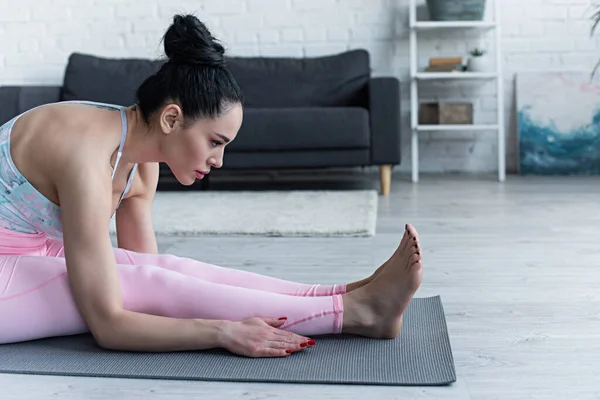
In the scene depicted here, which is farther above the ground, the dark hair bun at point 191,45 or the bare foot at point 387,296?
the dark hair bun at point 191,45

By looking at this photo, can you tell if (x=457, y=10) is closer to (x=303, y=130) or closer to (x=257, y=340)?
(x=303, y=130)

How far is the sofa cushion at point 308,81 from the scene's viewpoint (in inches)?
194

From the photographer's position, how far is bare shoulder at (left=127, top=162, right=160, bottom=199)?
6.23 feet

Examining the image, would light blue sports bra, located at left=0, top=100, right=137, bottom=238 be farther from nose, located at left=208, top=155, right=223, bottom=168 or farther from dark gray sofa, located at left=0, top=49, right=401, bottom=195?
dark gray sofa, located at left=0, top=49, right=401, bottom=195

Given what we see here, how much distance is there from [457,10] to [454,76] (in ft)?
1.30

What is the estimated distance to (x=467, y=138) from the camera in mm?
5379

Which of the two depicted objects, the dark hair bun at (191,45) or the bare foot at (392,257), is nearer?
the dark hair bun at (191,45)

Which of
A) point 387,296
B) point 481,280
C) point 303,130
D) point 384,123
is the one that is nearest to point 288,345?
point 387,296

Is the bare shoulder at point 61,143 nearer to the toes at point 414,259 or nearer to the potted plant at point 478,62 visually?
the toes at point 414,259

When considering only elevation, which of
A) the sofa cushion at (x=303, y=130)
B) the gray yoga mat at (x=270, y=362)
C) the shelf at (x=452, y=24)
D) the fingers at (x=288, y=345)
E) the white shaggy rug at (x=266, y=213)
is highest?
the shelf at (x=452, y=24)

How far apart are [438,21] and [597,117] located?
3.99 feet

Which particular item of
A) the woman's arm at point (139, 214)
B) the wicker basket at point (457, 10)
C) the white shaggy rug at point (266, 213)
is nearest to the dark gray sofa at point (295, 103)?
the white shaggy rug at point (266, 213)

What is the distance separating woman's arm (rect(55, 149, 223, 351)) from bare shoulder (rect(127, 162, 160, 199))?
10.9 inches

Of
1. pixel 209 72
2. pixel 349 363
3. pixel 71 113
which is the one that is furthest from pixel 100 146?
pixel 349 363
